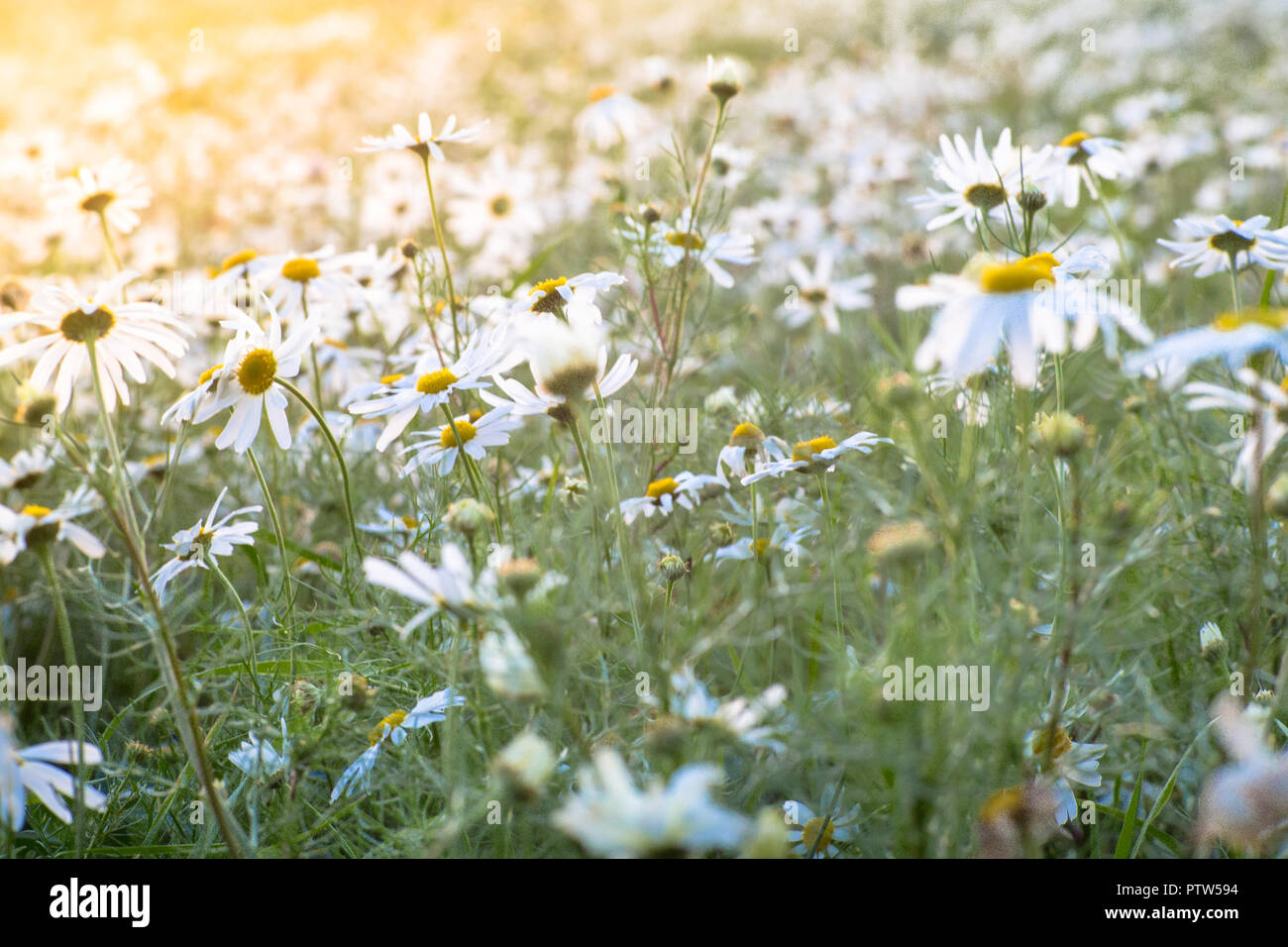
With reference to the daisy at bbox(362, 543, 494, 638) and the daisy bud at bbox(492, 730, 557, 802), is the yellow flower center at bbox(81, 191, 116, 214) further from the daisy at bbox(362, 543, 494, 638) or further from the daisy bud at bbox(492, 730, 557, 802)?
the daisy bud at bbox(492, 730, 557, 802)

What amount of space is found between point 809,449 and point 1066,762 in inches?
13.3

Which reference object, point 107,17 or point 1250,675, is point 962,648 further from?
point 107,17

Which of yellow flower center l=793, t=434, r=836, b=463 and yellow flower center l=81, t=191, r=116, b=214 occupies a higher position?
yellow flower center l=81, t=191, r=116, b=214

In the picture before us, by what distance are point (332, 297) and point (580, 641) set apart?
2.86 feet

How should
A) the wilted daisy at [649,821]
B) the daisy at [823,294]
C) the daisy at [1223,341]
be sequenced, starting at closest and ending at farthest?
the wilted daisy at [649,821]
the daisy at [1223,341]
the daisy at [823,294]

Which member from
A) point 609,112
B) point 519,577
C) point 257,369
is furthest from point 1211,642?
point 609,112

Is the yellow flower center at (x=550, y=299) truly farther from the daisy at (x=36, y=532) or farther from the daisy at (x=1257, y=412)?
the daisy at (x=1257, y=412)

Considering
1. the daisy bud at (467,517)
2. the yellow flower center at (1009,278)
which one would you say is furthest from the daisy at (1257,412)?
the daisy bud at (467,517)

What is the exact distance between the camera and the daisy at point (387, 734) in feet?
2.63

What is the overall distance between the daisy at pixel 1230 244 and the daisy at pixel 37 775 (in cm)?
103

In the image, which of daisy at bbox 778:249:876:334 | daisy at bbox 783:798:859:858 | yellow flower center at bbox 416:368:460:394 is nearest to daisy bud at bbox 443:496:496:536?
yellow flower center at bbox 416:368:460:394

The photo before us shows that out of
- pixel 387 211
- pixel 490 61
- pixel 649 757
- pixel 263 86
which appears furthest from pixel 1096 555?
pixel 490 61

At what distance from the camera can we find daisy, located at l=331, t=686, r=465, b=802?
0.80m

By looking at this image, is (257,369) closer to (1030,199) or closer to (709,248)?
(709,248)
